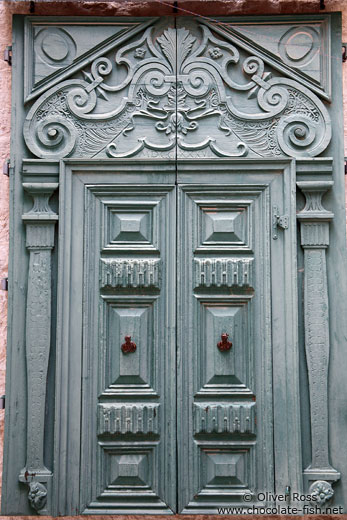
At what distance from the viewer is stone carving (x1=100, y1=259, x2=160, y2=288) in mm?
4387

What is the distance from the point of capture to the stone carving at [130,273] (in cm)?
439

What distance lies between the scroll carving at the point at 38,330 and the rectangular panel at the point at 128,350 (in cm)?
25

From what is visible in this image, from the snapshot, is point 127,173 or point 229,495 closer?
point 229,495

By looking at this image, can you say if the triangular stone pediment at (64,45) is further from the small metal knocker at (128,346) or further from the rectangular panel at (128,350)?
the small metal knocker at (128,346)

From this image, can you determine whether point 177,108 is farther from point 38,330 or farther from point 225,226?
point 38,330

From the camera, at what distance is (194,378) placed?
14.2ft

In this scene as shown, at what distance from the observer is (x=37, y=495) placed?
13.7 ft

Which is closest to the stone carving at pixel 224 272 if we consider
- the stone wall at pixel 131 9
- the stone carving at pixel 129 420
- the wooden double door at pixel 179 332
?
the wooden double door at pixel 179 332

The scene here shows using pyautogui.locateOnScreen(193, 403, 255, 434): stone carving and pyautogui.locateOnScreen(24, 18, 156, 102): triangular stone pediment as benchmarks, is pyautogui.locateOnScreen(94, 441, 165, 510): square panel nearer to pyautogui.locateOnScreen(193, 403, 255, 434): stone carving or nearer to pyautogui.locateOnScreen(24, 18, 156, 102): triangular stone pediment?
pyautogui.locateOnScreen(193, 403, 255, 434): stone carving

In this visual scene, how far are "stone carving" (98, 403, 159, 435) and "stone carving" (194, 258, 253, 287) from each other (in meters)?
0.87

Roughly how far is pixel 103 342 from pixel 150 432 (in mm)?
645

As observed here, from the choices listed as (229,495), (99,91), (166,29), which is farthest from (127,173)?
(229,495)

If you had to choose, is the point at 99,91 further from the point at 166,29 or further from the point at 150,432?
the point at 150,432

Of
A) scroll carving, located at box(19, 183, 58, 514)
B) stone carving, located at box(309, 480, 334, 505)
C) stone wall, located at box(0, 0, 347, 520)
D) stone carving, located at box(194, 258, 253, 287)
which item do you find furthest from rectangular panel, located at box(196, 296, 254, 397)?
stone wall, located at box(0, 0, 347, 520)
